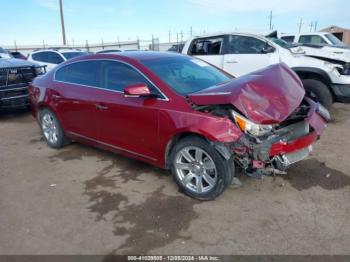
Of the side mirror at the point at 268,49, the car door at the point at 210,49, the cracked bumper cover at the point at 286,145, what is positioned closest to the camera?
the cracked bumper cover at the point at 286,145

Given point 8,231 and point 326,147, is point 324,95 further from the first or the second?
point 8,231

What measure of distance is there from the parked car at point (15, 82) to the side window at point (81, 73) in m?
2.98

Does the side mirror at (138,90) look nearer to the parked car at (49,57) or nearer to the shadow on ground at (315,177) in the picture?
the shadow on ground at (315,177)

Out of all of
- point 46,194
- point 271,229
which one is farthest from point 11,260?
point 271,229

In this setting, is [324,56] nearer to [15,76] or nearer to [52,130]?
[52,130]

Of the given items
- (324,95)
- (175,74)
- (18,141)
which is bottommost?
(18,141)

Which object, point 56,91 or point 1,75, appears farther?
point 1,75

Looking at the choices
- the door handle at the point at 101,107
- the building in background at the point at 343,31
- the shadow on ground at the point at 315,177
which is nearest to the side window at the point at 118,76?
the door handle at the point at 101,107

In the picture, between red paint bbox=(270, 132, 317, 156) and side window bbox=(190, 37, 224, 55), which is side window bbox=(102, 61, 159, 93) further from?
side window bbox=(190, 37, 224, 55)

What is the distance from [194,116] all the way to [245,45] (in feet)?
16.1

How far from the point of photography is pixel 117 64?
464 centimetres

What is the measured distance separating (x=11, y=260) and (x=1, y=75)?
6288 mm

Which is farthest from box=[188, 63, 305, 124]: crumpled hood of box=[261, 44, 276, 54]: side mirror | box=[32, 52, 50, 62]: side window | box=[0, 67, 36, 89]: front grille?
box=[32, 52, 50, 62]: side window

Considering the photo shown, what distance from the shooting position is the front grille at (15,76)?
Answer: 8141mm
